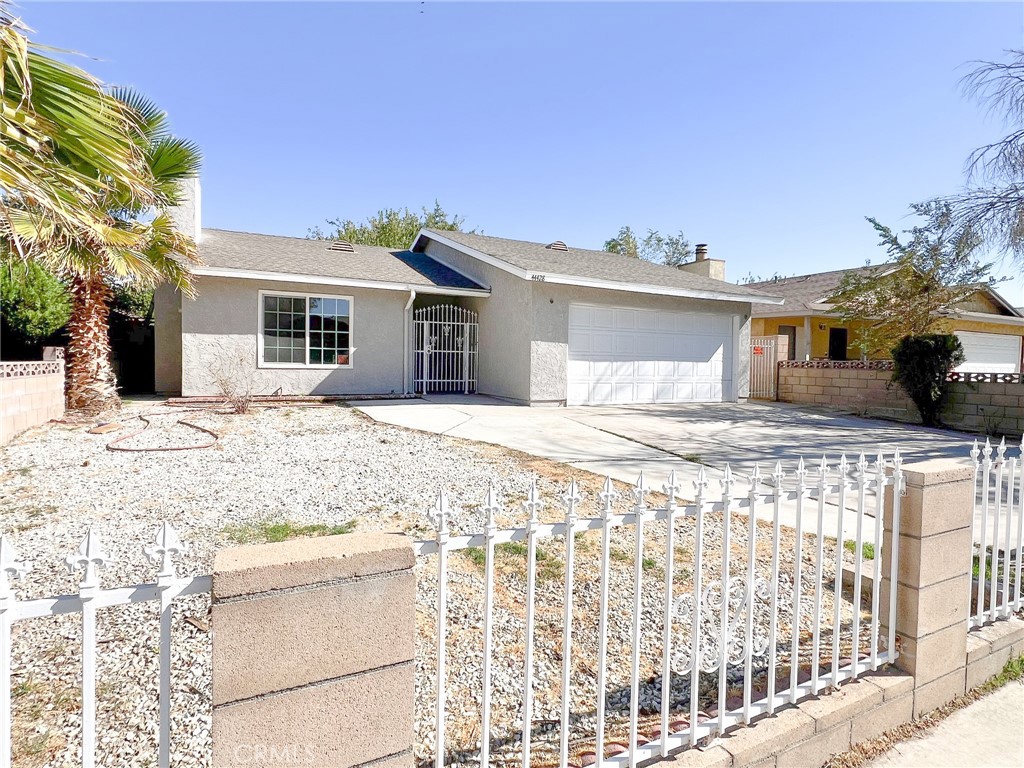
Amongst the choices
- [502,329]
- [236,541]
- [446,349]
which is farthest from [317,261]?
[236,541]

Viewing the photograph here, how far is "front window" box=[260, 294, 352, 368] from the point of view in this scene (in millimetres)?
12641

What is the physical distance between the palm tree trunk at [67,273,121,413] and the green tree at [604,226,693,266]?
123 feet

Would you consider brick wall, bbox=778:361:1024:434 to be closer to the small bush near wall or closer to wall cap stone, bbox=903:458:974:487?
the small bush near wall

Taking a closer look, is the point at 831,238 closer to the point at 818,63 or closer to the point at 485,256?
the point at 818,63

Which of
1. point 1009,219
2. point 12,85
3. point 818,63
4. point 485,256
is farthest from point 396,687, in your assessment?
point 1009,219

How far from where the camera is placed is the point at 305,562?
155cm

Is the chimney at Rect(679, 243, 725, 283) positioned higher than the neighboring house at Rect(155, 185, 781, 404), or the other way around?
the chimney at Rect(679, 243, 725, 283)

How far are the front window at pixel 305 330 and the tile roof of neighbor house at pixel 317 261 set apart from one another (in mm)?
678

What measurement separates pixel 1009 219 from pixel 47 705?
15.6 meters

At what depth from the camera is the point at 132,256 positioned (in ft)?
28.0

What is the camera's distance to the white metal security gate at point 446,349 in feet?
47.6

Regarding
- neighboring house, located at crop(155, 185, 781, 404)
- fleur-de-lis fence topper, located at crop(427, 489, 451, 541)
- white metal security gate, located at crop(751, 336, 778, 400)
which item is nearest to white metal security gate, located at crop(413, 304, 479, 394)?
neighboring house, located at crop(155, 185, 781, 404)

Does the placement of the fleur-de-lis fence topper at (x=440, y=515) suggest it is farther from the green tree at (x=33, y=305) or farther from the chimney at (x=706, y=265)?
the chimney at (x=706, y=265)

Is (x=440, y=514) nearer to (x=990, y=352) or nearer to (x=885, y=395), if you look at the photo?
(x=885, y=395)
